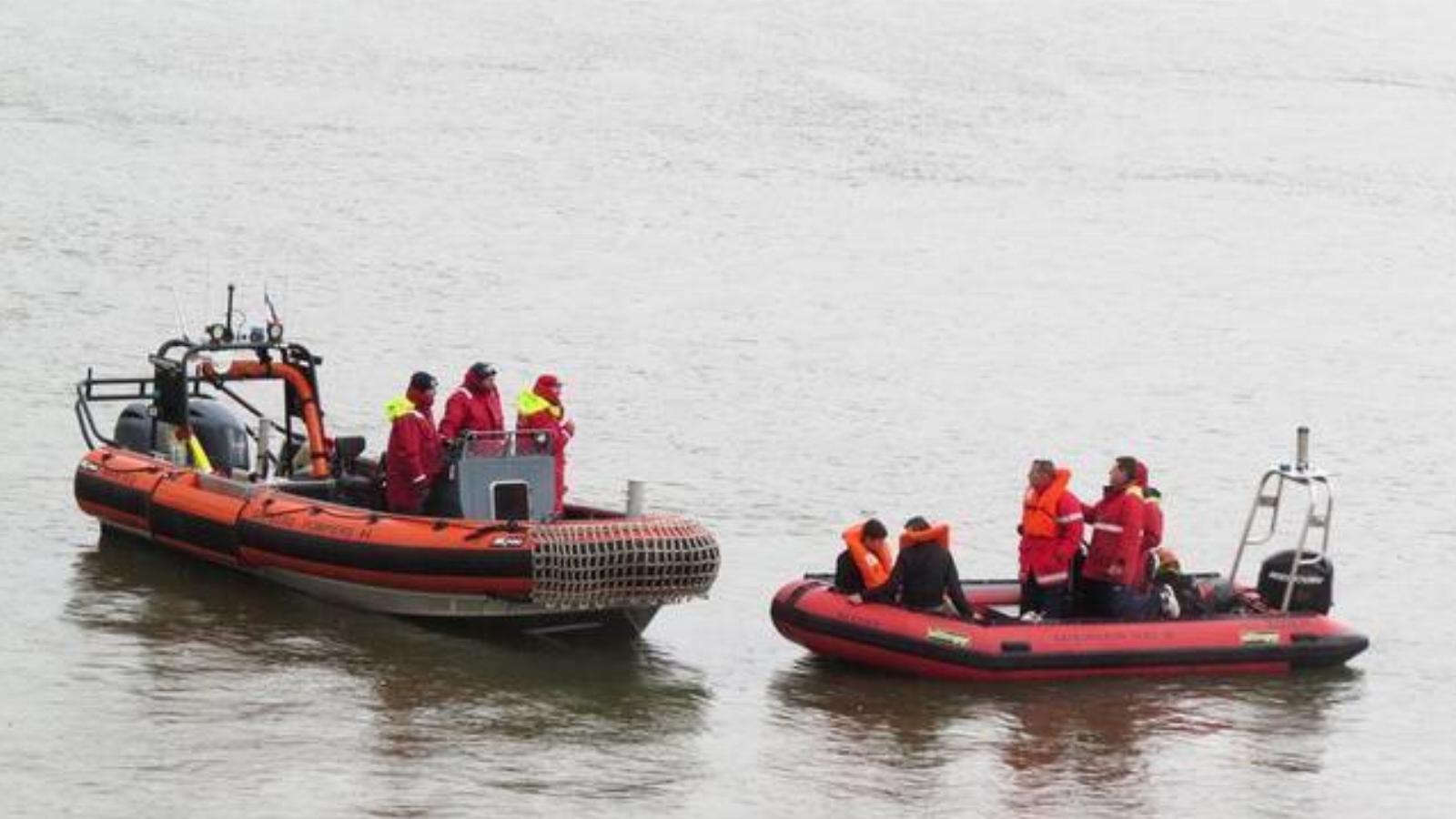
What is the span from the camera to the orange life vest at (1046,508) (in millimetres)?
15305

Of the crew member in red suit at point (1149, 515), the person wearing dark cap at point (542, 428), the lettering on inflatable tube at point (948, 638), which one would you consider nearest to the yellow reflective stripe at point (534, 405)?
the person wearing dark cap at point (542, 428)

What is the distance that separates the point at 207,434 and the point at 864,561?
5.09 m

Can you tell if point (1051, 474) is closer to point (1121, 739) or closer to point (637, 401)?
point (1121, 739)

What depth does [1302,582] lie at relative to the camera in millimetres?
16094

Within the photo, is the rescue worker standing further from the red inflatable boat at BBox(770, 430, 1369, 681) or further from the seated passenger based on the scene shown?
the seated passenger

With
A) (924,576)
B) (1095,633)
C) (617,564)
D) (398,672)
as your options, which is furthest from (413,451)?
(1095,633)

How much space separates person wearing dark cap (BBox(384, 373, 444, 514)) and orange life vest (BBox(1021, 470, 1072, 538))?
3.39m

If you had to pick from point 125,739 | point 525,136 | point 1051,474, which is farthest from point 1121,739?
point 525,136

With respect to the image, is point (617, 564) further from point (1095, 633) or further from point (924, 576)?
point (1095, 633)

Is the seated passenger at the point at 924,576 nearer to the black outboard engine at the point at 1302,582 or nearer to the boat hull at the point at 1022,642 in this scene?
the boat hull at the point at 1022,642

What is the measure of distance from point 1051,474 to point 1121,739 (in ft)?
5.22

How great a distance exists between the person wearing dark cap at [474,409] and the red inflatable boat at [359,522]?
16 cm

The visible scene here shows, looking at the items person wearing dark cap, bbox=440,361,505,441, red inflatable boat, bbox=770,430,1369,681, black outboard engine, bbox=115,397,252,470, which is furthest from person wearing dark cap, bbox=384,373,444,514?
black outboard engine, bbox=115,397,252,470

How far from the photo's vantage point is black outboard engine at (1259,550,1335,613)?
52.9 feet
